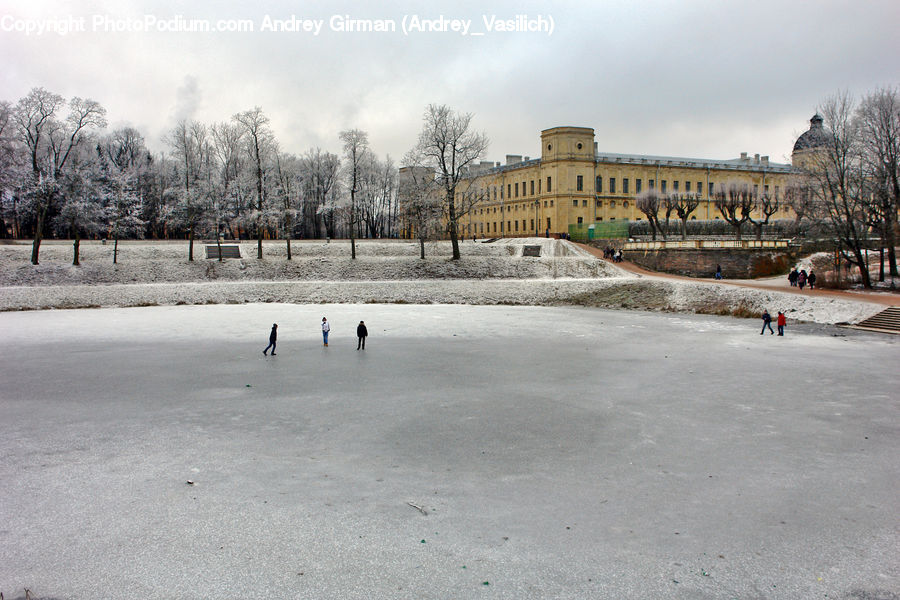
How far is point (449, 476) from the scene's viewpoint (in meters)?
9.83

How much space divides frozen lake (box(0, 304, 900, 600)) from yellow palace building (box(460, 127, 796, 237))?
61.1 meters

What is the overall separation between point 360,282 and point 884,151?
4062 cm

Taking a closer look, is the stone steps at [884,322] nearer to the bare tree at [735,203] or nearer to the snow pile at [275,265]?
the snow pile at [275,265]

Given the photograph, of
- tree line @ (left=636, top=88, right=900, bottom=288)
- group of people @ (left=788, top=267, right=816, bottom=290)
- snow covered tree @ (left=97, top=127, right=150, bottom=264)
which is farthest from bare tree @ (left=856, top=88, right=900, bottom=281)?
snow covered tree @ (left=97, top=127, right=150, bottom=264)

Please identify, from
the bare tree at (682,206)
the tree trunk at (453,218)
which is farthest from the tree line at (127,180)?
the bare tree at (682,206)

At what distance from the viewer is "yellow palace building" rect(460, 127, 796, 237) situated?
8312 cm

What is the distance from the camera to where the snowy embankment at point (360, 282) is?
3625cm

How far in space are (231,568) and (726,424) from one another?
10770 mm

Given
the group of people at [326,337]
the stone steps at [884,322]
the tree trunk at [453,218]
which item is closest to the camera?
the group of people at [326,337]

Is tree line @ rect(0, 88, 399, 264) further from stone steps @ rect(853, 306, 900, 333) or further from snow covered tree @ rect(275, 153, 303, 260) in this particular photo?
stone steps @ rect(853, 306, 900, 333)

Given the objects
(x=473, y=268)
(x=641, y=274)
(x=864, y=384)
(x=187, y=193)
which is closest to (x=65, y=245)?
(x=187, y=193)

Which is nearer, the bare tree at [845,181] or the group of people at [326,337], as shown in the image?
the group of people at [326,337]

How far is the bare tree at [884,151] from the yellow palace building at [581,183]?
37646 millimetres

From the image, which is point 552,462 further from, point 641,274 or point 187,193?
point 187,193
